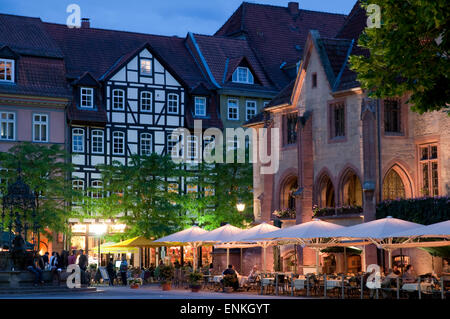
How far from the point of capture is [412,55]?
21156 mm

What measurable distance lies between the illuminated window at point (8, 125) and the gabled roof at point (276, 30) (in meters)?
19.2

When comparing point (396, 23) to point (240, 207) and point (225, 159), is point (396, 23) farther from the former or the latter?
point (225, 159)

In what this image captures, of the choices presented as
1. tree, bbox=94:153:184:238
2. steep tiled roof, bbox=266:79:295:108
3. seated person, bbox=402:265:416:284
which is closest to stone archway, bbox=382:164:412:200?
steep tiled roof, bbox=266:79:295:108

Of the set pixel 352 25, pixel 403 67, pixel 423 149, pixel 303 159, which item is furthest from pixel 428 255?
pixel 403 67

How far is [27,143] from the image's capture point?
176 ft

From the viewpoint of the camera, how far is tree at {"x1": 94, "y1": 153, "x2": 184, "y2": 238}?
55688mm

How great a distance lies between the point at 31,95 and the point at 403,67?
4138 centimetres

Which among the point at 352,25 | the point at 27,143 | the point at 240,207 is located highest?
the point at 352,25

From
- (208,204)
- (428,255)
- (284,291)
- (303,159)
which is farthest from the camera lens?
(208,204)

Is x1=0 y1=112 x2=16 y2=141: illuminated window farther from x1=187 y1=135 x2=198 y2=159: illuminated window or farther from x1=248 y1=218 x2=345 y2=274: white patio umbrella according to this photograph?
x1=248 y1=218 x2=345 y2=274: white patio umbrella

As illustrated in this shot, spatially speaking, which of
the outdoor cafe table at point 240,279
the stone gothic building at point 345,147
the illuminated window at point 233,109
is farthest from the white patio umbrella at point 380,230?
the illuminated window at point 233,109

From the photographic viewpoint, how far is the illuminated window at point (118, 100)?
64.4m

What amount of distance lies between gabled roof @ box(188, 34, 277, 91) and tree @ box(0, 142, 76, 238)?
17792mm

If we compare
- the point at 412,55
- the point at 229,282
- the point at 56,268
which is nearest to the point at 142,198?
the point at 229,282
